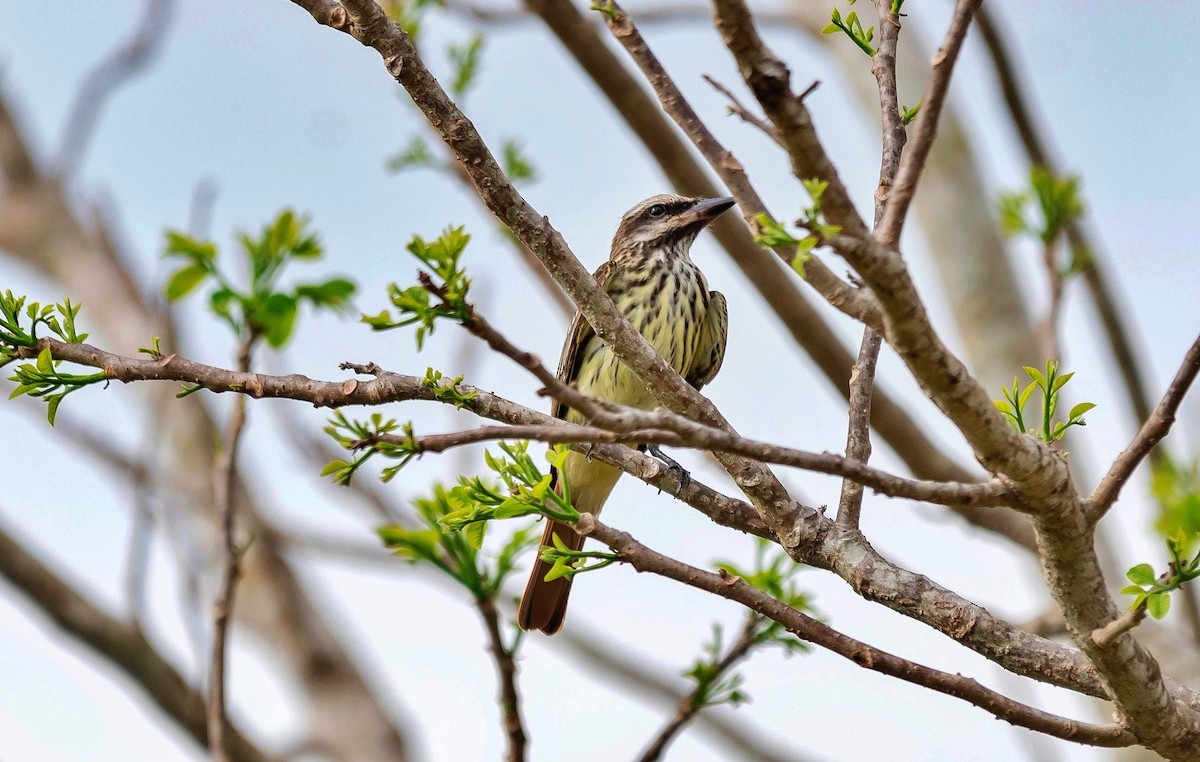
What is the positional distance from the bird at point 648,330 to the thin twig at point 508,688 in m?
1.86

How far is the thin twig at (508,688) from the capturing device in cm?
296

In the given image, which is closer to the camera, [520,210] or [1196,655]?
[520,210]

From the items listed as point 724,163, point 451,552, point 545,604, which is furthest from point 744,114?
point 545,604

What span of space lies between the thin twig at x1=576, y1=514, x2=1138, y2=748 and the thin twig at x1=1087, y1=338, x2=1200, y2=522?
0.47m

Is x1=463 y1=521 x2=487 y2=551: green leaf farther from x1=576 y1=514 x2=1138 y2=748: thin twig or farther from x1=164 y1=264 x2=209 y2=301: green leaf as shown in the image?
x1=164 y1=264 x2=209 y2=301: green leaf

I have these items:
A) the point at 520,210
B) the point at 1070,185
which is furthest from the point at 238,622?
the point at 520,210

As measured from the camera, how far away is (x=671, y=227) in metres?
5.92

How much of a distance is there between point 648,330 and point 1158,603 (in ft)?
10.9

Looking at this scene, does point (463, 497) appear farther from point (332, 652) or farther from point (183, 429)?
point (183, 429)

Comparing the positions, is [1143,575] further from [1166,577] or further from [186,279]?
[186,279]

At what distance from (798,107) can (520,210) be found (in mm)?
752

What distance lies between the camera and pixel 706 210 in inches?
212

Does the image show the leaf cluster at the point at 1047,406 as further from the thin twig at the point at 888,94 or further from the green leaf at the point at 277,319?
the green leaf at the point at 277,319

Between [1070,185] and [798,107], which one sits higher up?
[1070,185]
